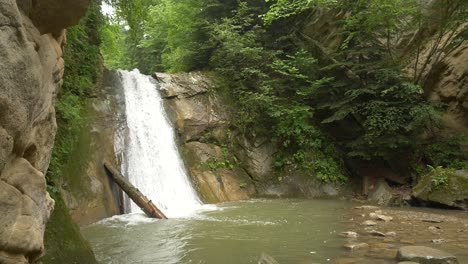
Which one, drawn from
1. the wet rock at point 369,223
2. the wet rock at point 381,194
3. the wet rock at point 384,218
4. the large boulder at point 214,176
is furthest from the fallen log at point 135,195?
the wet rock at point 381,194

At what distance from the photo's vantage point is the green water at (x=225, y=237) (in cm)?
610

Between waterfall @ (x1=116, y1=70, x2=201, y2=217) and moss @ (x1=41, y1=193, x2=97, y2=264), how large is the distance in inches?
198

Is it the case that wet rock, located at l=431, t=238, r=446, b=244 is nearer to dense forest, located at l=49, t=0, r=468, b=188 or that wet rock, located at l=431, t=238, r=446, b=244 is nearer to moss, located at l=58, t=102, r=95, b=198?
dense forest, located at l=49, t=0, r=468, b=188

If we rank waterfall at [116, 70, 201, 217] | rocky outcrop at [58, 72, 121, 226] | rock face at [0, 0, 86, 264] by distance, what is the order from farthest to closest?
1. waterfall at [116, 70, 201, 217]
2. rocky outcrop at [58, 72, 121, 226]
3. rock face at [0, 0, 86, 264]

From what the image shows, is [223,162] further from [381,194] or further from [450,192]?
[450,192]

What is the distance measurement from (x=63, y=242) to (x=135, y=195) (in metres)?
5.33

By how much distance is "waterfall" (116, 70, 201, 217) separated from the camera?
12.0m

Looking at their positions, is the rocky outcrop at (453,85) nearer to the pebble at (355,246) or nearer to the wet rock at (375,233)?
the wet rock at (375,233)

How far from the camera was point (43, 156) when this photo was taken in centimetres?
428

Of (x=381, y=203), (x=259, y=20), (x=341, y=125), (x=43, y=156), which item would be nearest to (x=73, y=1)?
(x=43, y=156)

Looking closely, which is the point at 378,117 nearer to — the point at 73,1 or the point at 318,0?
the point at 318,0

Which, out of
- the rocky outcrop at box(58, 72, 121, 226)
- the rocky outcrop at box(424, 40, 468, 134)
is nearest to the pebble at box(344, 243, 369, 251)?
the rocky outcrop at box(58, 72, 121, 226)

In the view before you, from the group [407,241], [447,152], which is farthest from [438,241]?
[447,152]

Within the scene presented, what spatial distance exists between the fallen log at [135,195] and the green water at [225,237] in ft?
0.96
